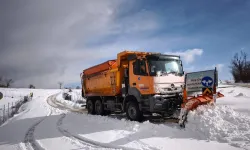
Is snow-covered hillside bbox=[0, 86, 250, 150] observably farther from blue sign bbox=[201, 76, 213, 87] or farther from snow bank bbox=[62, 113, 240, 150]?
blue sign bbox=[201, 76, 213, 87]

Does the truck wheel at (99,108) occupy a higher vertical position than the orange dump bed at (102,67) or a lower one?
lower

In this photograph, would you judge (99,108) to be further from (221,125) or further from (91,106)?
(221,125)

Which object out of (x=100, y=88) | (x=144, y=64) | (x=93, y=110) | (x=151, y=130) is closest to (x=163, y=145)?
(x=151, y=130)

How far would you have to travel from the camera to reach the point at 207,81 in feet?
29.8

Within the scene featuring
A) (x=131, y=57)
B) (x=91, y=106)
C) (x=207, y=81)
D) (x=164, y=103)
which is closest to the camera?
(x=207, y=81)

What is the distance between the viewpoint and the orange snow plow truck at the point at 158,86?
8.98 meters

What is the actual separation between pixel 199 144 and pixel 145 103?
426 centimetres

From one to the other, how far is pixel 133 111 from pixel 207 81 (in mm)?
3761

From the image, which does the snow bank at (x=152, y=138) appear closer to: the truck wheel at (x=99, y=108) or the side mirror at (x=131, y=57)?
the side mirror at (x=131, y=57)

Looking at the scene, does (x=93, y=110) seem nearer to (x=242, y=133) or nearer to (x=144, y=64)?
(x=144, y=64)

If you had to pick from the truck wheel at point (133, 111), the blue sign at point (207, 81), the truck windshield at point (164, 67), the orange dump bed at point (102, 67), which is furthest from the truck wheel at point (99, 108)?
the blue sign at point (207, 81)

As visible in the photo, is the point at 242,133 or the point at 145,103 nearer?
the point at 242,133

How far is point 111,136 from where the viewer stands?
24.9 ft

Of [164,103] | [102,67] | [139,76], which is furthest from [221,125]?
[102,67]
